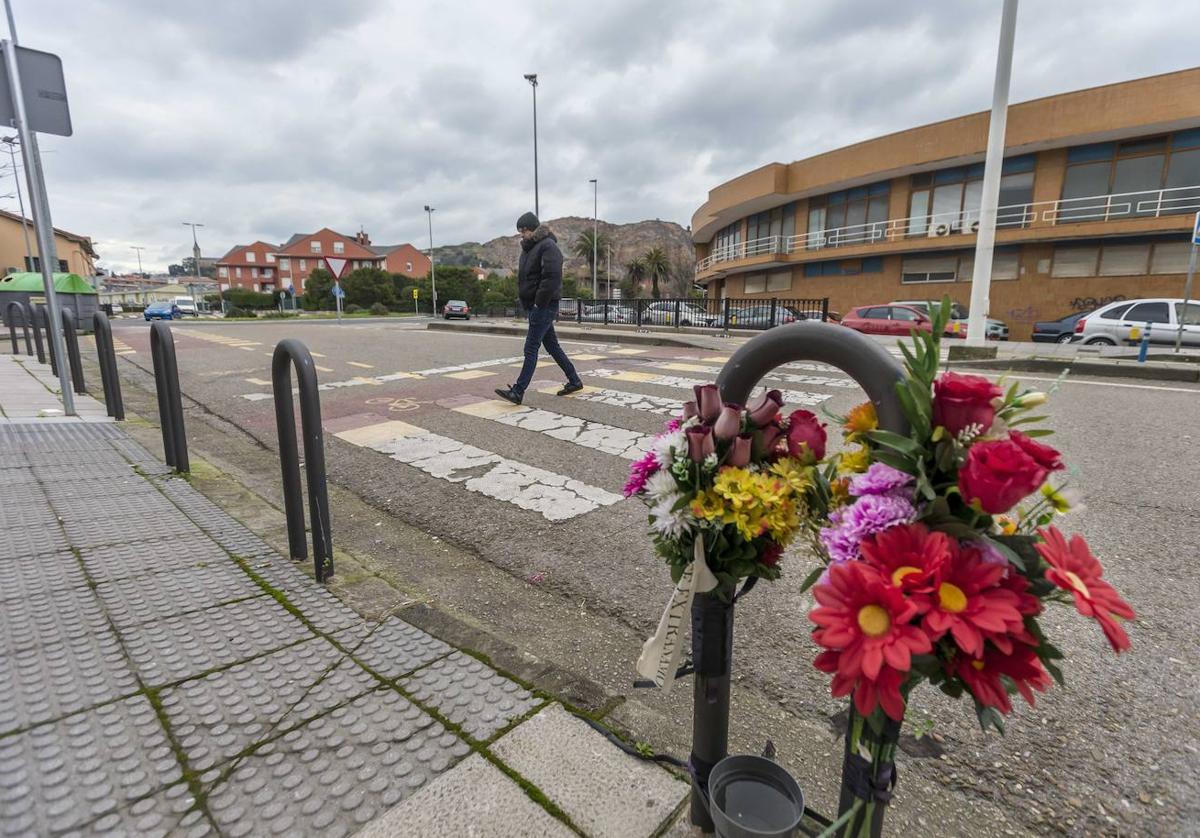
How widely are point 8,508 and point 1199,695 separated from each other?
554 cm

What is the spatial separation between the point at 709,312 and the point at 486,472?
1855cm

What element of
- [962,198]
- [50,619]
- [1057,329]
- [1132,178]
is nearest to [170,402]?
[50,619]

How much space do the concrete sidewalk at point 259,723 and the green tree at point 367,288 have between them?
67.8m

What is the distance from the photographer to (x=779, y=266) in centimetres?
3769

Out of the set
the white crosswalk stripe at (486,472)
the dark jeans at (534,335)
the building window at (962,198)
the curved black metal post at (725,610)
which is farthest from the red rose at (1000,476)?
the building window at (962,198)

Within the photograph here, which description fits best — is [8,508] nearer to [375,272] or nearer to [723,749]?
[723,749]

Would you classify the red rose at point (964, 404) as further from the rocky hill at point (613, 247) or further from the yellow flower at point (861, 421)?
the rocky hill at point (613, 247)

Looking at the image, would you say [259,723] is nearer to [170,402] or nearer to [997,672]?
[997,672]

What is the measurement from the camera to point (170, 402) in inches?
164

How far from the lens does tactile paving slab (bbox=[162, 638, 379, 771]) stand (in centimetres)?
168

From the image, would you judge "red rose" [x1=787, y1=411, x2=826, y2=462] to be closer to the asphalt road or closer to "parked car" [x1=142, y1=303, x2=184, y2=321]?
the asphalt road

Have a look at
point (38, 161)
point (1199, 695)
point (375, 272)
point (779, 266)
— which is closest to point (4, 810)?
point (1199, 695)

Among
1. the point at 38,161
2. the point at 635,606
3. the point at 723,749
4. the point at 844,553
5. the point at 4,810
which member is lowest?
the point at 635,606

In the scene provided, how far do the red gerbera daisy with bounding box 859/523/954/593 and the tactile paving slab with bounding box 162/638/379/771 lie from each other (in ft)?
5.47
